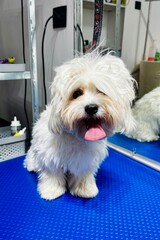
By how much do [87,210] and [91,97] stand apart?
0.49 m

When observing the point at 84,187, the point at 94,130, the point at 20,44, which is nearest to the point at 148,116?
the point at 84,187

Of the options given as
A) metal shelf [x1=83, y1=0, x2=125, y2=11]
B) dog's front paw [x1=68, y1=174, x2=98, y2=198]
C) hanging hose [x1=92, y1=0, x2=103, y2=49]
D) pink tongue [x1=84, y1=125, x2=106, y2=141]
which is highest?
metal shelf [x1=83, y1=0, x2=125, y2=11]

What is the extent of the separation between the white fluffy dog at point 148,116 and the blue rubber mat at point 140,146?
4 cm

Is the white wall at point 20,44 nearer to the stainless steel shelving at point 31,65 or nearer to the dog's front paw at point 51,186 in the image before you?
the stainless steel shelving at point 31,65

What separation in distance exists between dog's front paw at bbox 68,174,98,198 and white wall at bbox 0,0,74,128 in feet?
2.73

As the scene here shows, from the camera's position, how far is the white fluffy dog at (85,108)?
691 millimetres

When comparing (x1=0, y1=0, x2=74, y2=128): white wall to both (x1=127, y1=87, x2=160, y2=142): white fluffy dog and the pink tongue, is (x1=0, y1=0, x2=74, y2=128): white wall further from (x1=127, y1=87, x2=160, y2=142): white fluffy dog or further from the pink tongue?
the pink tongue

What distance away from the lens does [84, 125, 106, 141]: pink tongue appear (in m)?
0.72

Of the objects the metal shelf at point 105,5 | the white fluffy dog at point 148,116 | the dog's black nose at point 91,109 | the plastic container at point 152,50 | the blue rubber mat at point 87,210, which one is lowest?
the blue rubber mat at point 87,210

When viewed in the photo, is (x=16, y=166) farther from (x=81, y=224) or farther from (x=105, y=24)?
(x=105, y=24)

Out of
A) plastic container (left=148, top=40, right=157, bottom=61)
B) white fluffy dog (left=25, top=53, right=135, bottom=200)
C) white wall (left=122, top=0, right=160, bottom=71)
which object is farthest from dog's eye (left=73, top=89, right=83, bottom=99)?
plastic container (left=148, top=40, right=157, bottom=61)

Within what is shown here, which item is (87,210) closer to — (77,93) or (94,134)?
(94,134)

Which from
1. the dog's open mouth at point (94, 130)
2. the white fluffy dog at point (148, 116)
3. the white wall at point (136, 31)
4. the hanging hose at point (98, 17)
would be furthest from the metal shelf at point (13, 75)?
the white wall at point (136, 31)

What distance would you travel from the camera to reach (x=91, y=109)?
2.20ft
